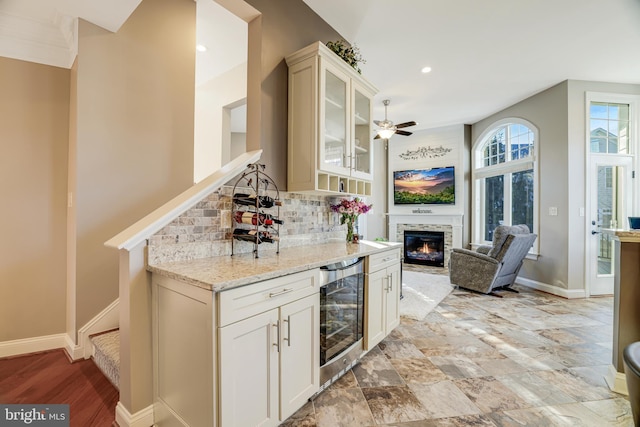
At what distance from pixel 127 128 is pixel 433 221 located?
593 cm

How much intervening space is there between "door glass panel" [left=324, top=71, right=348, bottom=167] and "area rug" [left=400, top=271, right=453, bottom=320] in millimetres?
2114

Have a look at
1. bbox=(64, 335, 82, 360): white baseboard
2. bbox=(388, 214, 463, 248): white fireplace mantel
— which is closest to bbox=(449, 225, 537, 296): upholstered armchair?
bbox=(388, 214, 463, 248): white fireplace mantel

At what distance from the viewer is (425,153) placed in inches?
257

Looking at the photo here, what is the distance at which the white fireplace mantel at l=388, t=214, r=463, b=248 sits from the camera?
6.09m

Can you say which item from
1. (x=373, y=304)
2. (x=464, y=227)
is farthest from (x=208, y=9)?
(x=464, y=227)

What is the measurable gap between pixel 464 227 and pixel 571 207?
2.15 m

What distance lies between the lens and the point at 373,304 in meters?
2.27

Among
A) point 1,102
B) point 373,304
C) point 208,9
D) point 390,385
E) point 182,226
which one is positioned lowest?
point 390,385

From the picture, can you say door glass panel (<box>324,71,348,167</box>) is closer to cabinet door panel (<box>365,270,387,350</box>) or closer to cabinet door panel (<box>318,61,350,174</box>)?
cabinet door panel (<box>318,61,350,174</box>)

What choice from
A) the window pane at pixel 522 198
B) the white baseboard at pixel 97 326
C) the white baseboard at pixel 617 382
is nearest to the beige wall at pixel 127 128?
the white baseboard at pixel 97 326

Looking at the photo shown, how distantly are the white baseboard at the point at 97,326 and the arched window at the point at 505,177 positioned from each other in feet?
18.8

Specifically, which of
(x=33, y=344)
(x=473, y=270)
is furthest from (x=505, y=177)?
(x=33, y=344)

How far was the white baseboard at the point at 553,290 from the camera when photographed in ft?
13.3

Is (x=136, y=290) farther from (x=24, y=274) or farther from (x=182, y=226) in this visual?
(x=24, y=274)
